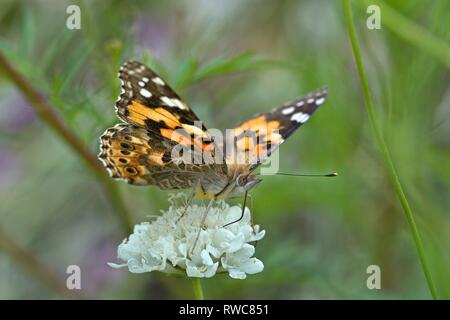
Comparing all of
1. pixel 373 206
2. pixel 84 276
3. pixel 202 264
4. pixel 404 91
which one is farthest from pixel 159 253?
pixel 84 276

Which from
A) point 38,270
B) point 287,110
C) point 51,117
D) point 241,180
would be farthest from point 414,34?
point 38,270

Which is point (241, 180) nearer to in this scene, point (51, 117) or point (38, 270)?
point (51, 117)

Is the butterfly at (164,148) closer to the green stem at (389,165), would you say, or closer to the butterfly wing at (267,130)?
the butterfly wing at (267,130)

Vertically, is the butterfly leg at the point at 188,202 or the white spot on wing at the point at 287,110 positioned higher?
the white spot on wing at the point at 287,110

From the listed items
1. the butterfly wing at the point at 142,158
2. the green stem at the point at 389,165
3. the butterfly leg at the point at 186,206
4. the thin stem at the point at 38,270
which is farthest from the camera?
the thin stem at the point at 38,270

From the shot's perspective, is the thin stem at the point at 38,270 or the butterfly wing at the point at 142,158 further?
the thin stem at the point at 38,270

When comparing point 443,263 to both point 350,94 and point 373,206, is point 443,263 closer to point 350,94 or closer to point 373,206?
point 373,206

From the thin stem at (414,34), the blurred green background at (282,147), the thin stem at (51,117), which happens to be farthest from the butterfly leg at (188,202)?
the thin stem at (414,34)
